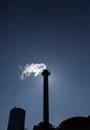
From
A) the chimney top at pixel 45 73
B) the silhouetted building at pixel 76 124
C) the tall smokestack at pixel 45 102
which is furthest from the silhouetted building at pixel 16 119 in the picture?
the tall smokestack at pixel 45 102

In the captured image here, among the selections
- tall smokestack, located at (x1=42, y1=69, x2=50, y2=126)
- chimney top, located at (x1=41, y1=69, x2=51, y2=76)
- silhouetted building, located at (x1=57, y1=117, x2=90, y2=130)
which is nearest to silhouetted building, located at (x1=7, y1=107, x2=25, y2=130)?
silhouetted building, located at (x1=57, y1=117, x2=90, y2=130)

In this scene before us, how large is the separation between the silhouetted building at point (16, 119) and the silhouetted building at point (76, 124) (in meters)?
77.1

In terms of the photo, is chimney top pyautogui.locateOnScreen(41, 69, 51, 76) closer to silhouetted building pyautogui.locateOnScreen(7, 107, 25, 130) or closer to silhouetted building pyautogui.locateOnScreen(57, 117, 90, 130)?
silhouetted building pyautogui.locateOnScreen(57, 117, 90, 130)

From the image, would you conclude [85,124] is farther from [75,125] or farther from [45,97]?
[45,97]

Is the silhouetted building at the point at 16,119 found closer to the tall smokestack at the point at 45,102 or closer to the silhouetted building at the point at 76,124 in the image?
the silhouetted building at the point at 76,124

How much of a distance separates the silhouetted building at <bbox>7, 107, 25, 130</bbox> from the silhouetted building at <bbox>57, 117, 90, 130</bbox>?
77.1m

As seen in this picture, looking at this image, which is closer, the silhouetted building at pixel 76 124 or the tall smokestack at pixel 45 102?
the silhouetted building at pixel 76 124

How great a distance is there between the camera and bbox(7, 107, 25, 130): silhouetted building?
11550cm

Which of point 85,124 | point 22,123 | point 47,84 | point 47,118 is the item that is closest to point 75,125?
point 85,124

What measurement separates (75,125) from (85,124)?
7.18 feet

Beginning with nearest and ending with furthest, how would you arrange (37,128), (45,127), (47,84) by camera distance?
1. (45,127)
2. (47,84)
3. (37,128)

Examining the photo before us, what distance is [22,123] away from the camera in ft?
385

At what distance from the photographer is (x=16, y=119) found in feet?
384

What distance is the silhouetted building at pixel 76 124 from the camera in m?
39.0
